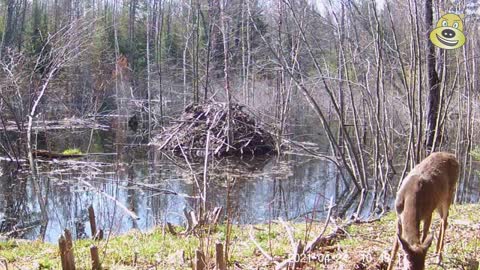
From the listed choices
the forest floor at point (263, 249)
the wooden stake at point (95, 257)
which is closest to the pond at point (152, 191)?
the forest floor at point (263, 249)

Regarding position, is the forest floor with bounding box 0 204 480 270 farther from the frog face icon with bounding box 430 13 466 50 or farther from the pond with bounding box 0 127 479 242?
the frog face icon with bounding box 430 13 466 50

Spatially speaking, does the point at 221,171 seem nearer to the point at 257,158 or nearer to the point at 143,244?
the point at 257,158

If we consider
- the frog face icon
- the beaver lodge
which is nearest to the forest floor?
the frog face icon

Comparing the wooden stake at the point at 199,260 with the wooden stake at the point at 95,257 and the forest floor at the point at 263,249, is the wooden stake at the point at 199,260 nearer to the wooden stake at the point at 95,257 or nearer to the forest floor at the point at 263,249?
the forest floor at the point at 263,249

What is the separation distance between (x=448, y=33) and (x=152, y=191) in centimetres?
746

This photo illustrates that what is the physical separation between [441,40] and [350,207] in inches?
170

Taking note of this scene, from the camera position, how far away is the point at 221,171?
15.4m

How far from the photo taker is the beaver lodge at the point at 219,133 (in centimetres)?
1842

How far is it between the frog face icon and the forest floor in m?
2.71

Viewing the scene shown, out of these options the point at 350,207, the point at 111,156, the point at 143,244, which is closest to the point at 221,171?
the point at 111,156

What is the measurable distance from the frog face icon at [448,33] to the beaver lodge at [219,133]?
10760 millimetres

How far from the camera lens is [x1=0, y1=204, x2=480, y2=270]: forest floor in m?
4.02

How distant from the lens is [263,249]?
4918 mm

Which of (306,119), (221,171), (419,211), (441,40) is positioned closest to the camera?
(419,211)
